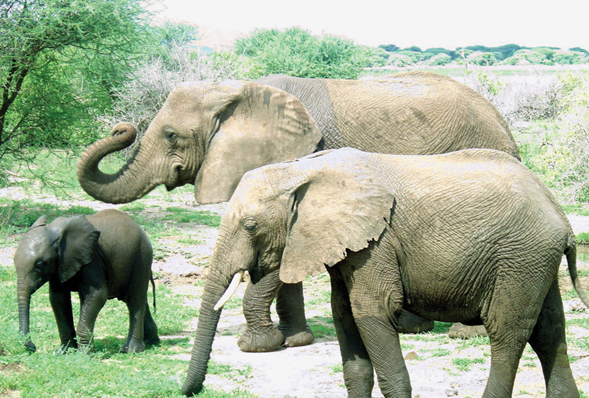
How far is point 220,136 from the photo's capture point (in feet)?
20.6

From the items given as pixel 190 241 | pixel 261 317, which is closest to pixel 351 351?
pixel 261 317

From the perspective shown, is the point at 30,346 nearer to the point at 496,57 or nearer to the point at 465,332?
the point at 465,332

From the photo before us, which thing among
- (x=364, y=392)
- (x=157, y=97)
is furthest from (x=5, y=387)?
(x=157, y=97)

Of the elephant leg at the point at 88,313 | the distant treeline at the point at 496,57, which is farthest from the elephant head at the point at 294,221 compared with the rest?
the distant treeline at the point at 496,57

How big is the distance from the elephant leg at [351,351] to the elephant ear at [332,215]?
42cm

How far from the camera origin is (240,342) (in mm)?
6699

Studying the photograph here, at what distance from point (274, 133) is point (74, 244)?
5.87 ft

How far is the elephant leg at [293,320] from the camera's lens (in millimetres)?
6844

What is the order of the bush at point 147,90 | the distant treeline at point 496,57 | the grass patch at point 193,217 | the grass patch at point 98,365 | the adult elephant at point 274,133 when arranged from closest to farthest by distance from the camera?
the grass patch at point 98,365 < the adult elephant at point 274,133 < the grass patch at point 193,217 < the bush at point 147,90 < the distant treeline at point 496,57

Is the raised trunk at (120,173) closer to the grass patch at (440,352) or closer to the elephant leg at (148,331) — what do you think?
the elephant leg at (148,331)

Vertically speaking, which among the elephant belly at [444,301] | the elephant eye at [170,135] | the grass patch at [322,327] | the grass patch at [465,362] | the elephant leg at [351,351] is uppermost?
the elephant eye at [170,135]

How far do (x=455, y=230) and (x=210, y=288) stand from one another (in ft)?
4.60

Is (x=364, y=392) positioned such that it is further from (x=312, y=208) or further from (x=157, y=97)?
(x=157, y=97)

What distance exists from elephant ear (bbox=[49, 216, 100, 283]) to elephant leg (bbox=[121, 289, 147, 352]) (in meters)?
0.59
